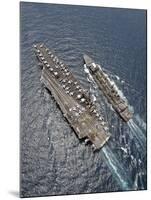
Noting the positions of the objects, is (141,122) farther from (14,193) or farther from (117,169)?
(14,193)

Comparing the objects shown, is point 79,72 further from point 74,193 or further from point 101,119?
point 74,193

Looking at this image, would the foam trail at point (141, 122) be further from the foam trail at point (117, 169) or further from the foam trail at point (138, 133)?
the foam trail at point (117, 169)

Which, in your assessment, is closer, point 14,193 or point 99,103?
point 14,193

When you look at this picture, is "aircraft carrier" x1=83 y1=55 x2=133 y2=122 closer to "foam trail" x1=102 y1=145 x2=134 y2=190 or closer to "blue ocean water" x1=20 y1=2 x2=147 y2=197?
"blue ocean water" x1=20 y1=2 x2=147 y2=197

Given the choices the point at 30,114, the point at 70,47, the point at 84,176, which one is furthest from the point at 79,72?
the point at 84,176

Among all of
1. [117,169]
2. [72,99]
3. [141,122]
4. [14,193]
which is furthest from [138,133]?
[14,193]
